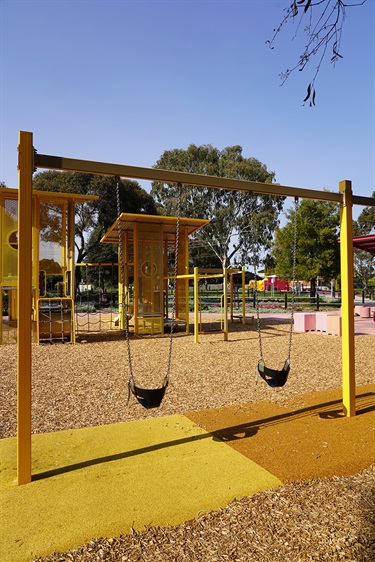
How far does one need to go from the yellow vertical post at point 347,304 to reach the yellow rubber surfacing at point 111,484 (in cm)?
179

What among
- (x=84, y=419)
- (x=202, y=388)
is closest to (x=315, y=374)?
(x=202, y=388)

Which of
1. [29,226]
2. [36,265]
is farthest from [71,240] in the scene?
[29,226]

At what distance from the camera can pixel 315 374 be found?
7.36 m

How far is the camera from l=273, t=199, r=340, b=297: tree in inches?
1076

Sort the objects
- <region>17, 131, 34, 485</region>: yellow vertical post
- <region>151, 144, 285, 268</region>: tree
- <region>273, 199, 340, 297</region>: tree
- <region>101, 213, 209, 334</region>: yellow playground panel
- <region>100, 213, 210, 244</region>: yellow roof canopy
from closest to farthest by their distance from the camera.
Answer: <region>17, 131, 34, 485</region>: yellow vertical post
<region>100, 213, 210, 244</region>: yellow roof canopy
<region>101, 213, 209, 334</region>: yellow playground panel
<region>273, 199, 340, 297</region>: tree
<region>151, 144, 285, 268</region>: tree

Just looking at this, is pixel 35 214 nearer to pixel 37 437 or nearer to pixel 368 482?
pixel 37 437

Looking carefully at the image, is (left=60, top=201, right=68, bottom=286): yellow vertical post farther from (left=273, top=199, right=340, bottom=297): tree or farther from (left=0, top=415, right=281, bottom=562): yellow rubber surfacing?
(left=273, top=199, right=340, bottom=297): tree

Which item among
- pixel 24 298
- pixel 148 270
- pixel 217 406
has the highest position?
pixel 148 270

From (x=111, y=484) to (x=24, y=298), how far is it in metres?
1.57

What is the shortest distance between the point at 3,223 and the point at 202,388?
7.34m

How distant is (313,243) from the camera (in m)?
27.2

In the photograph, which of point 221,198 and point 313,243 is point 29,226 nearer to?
point 313,243

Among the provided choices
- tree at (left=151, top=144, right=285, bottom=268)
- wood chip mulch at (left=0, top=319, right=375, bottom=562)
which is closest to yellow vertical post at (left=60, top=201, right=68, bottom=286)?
wood chip mulch at (left=0, top=319, right=375, bottom=562)

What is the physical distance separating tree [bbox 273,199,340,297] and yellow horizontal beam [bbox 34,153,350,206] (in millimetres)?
22999
